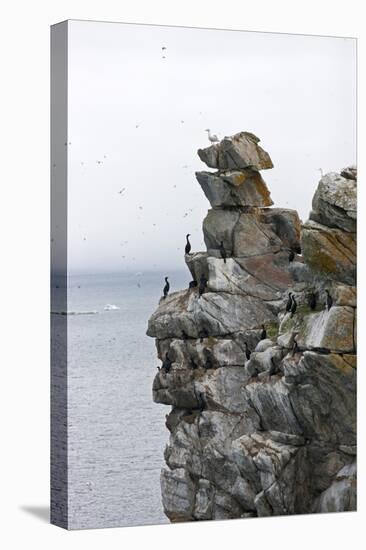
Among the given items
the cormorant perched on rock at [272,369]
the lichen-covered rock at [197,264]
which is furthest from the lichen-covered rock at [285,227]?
the cormorant perched on rock at [272,369]

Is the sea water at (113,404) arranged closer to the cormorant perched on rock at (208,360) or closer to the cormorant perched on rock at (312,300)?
the cormorant perched on rock at (208,360)

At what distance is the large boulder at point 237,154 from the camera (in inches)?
869

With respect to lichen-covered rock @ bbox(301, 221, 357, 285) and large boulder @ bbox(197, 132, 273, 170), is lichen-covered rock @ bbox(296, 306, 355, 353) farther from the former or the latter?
large boulder @ bbox(197, 132, 273, 170)

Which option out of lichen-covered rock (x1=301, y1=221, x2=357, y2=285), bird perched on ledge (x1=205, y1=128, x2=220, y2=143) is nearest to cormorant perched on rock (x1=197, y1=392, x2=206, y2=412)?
lichen-covered rock (x1=301, y1=221, x2=357, y2=285)

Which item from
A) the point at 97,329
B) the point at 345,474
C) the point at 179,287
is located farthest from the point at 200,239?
the point at 345,474

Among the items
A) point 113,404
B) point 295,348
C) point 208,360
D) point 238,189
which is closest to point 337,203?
point 238,189

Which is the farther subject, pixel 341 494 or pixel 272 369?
pixel 272 369

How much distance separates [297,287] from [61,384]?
430cm

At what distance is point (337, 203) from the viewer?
22000 mm

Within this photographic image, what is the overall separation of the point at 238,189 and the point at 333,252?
1.94m

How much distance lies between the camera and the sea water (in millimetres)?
20281

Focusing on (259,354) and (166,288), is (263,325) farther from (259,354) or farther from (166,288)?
(166,288)

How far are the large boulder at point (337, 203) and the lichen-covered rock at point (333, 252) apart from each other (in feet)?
0.41

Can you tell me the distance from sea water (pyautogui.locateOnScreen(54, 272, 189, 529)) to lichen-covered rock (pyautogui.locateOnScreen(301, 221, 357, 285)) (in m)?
2.02
